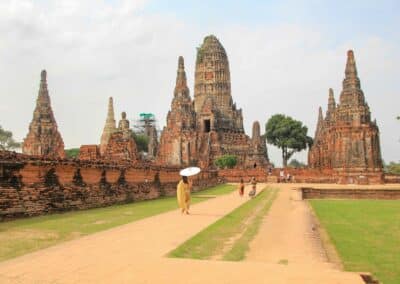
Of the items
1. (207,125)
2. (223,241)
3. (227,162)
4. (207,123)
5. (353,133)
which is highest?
(207,123)

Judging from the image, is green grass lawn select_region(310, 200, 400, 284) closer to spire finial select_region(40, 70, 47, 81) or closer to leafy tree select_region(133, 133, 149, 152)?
spire finial select_region(40, 70, 47, 81)

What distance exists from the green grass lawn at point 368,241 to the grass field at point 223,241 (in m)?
1.56

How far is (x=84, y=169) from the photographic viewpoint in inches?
577

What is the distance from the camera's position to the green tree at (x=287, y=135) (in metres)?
65.3

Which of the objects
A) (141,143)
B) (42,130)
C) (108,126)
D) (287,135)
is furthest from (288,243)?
(141,143)

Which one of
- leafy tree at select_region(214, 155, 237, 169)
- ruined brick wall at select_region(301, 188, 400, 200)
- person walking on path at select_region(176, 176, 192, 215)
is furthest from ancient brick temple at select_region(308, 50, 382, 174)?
person walking on path at select_region(176, 176, 192, 215)

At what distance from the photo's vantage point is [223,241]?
777cm

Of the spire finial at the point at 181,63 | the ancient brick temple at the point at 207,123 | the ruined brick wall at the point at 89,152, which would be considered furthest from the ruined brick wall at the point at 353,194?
the spire finial at the point at 181,63

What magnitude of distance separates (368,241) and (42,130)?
38103mm

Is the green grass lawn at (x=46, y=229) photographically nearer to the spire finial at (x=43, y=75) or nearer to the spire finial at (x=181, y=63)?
the spire finial at (x=43, y=75)

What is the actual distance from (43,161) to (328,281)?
974cm

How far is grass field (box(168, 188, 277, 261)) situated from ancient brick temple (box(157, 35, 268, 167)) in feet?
128

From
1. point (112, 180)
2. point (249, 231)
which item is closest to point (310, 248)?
point (249, 231)

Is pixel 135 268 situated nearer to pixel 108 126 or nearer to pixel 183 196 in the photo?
pixel 183 196
